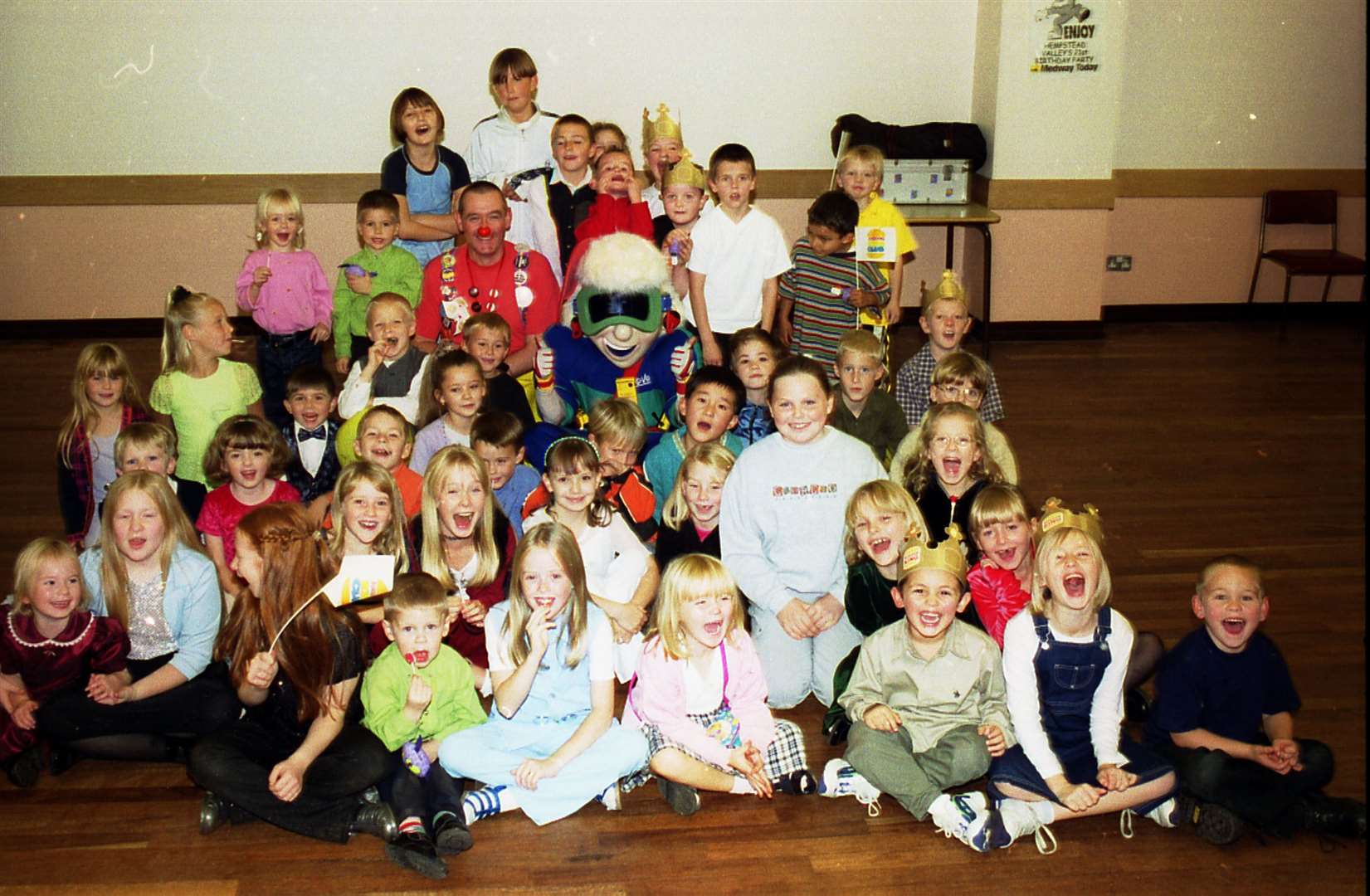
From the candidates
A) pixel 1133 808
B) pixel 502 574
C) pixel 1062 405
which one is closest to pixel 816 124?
pixel 1062 405

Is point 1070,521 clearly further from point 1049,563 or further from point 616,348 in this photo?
point 616,348

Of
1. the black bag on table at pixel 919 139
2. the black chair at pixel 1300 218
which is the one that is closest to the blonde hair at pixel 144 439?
the black bag on table at pixel 919 139

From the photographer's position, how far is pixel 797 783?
306cm

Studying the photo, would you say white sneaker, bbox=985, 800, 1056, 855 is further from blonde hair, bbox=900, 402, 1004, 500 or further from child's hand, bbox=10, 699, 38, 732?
child's hand, bbox=10, 699, 38, 732

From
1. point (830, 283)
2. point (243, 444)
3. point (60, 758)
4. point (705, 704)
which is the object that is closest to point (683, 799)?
point (705, 704)

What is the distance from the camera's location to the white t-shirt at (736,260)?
15.9 ft

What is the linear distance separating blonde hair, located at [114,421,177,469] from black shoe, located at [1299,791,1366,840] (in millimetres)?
3125

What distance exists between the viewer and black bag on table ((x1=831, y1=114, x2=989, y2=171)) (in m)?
7.17

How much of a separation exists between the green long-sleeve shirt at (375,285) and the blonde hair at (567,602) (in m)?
2.12

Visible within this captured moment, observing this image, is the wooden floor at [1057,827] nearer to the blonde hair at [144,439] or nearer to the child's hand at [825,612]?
the child's hand at [825,612]

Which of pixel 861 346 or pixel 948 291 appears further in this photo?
pixel 948 291

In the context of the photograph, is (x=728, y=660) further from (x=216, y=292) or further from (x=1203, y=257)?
(x=1203, y=257)

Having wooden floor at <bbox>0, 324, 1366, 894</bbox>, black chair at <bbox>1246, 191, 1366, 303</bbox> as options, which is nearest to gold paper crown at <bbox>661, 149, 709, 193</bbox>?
wooden floor at <bbox>0, 324, 1366, 894</bbox>

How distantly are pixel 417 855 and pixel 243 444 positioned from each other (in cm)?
145
